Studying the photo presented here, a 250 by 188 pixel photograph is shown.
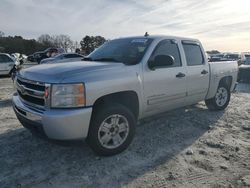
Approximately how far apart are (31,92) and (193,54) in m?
3.62

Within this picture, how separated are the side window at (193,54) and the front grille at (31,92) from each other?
3.17 m

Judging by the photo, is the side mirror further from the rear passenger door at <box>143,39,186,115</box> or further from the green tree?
the green tree

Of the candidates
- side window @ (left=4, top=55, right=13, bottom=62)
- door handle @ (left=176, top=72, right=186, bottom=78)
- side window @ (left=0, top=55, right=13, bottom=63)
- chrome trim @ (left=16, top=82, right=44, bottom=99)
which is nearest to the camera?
chrome trim @ (left=16, top=82, right=44, bottom=99)

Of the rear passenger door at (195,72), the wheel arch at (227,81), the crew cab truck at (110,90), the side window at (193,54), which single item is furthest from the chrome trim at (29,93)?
the wheel arch at (227,81)

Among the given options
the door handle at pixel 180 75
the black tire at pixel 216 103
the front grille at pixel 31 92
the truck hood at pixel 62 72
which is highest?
the truck hood at pixel 62 72

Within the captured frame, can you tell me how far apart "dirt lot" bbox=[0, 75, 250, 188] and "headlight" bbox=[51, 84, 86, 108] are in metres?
0.56

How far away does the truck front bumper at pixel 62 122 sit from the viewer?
3.65 meters

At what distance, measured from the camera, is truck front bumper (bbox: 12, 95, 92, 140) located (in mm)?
3650

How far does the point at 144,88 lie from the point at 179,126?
170cm

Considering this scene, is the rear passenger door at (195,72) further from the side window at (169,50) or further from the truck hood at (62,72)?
the truck hood at (62,72)

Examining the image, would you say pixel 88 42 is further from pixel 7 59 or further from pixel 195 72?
pixel 195 72

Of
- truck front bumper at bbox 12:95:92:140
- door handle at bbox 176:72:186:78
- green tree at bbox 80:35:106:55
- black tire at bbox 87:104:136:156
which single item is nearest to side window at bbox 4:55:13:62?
door handle at bbox 176:72:186:78

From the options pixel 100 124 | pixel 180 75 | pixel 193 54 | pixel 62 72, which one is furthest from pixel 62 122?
pixel 193 54

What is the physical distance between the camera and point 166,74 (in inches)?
199
